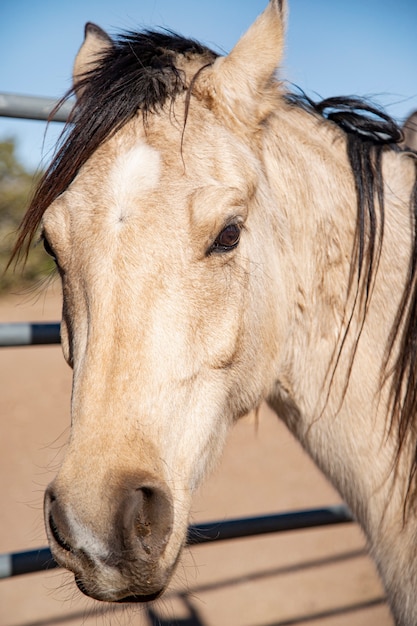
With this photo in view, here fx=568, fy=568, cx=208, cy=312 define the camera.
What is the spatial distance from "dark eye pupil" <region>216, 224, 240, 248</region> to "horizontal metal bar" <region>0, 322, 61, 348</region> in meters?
0.83

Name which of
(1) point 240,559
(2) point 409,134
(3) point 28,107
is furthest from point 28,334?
(1) point 240,559

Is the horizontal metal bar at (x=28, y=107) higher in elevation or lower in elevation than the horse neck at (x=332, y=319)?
higher

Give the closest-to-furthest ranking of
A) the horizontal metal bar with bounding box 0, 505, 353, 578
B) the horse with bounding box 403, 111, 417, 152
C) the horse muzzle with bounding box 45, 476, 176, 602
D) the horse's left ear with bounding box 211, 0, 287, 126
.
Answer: the horse muzzle with bounding box 45, 476, 176, 602 < the horse's left ear with bounding box 211, 0, 287, 126 < the horizontal metal bar with bounding box 0, 505, 353, 578 < the horse with bounding box 403, 111, 417, 152

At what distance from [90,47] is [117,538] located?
1.64 metres

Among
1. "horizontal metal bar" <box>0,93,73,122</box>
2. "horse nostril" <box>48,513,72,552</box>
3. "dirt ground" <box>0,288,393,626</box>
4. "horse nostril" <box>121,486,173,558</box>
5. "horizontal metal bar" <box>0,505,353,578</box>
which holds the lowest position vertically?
"dirt ground" <box>0,288,393,626</box>

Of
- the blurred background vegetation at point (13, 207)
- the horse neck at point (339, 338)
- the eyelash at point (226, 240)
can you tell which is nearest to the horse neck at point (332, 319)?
the horse neck at point (339, 338)

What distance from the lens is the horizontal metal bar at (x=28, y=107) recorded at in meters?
1.96

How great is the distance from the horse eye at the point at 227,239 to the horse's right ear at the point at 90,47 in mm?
861

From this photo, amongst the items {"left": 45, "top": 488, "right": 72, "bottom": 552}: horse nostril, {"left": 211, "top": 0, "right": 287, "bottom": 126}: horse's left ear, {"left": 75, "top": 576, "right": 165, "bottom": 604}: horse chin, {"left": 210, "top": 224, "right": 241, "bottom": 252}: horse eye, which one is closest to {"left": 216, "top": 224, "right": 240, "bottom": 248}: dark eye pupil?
{"left": 210, "top": 224, "right": 241, "bottom": 252}: horse eye

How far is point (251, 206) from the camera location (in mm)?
1599

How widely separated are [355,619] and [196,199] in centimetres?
359

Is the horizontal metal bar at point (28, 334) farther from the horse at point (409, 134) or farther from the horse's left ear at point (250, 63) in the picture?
the horse at point (409, 134)

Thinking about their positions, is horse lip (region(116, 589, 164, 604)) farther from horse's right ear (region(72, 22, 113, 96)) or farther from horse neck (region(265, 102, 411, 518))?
horse's right ear (region(72, 22, 113, 96))

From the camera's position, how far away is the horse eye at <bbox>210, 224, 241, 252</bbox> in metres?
1.48
